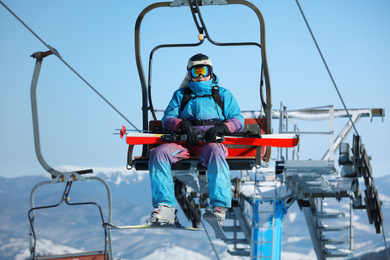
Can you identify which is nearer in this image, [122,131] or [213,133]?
[213,133]

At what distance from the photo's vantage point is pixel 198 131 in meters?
7.54

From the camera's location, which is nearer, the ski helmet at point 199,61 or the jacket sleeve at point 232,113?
the jacket sleeve at point 232,113

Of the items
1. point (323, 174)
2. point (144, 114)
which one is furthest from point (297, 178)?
point (144, 114)

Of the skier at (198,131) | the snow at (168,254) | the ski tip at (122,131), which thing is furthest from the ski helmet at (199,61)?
the snow at (168,254)

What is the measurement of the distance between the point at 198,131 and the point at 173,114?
40 cm

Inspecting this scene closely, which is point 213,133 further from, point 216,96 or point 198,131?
point 216,96

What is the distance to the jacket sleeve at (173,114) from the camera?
7.59m

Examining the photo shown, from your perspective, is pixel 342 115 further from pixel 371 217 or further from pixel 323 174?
pixel 323 174

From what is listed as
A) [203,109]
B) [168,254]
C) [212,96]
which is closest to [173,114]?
[203,109]

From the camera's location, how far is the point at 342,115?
665 inches

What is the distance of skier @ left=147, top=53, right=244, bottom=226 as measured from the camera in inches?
281

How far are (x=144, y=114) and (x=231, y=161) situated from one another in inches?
48.5

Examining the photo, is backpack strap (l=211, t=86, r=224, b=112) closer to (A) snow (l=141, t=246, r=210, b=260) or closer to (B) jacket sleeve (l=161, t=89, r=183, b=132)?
(B) jacket sleeve (l=161, t=89, r=183, b=132)

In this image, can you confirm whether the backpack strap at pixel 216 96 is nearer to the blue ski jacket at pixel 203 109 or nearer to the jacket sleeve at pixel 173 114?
the blue ski jacket at pixel 203 109
